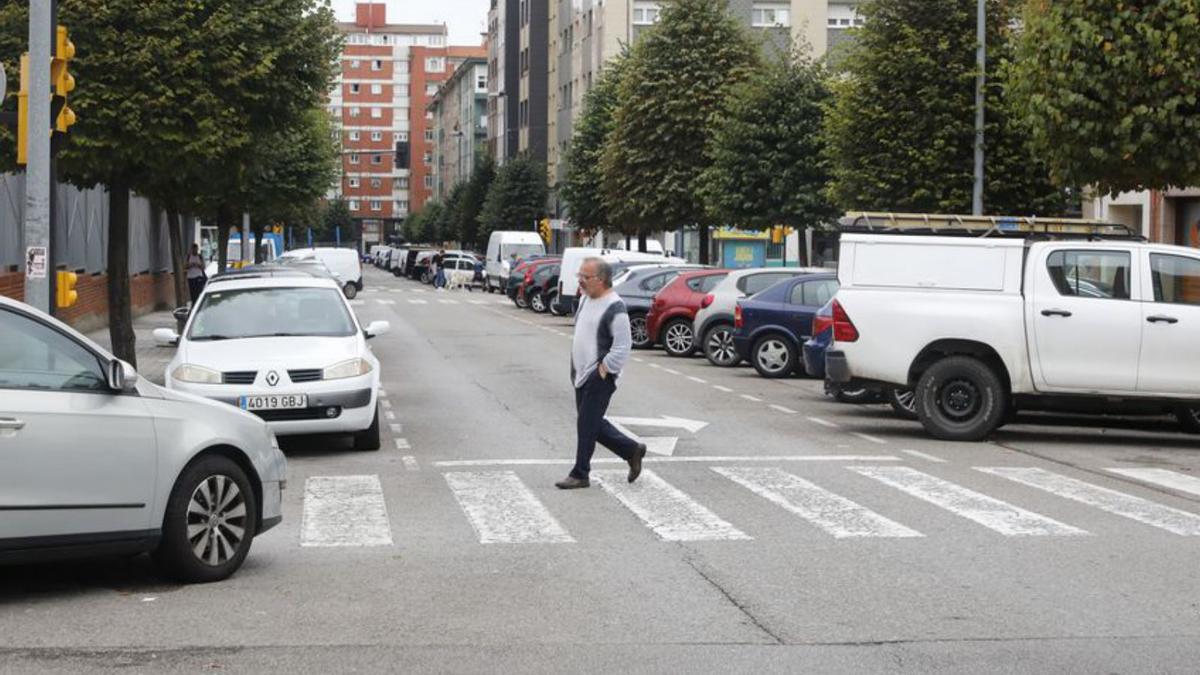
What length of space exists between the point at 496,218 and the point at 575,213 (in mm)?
27305

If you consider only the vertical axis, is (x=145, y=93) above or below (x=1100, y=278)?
above

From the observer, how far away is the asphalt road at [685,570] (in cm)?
720

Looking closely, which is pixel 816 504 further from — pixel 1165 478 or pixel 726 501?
pixel 1165 478

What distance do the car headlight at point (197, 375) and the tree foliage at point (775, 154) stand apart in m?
30.4

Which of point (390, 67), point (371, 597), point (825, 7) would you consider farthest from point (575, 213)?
point (390, 67)

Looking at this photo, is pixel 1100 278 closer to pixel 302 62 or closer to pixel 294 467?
pixel 294 467

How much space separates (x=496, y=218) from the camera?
93.1 m

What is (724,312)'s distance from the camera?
27.6 meters

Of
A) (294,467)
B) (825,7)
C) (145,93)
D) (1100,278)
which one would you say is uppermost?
(825,7)

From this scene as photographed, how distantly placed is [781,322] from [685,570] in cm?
1606

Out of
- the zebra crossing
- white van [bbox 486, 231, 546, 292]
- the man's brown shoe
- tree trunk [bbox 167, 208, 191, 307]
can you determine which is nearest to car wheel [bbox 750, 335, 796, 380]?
the zebra crossing

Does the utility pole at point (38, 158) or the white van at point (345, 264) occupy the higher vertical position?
the utility pole at point (38, 158)

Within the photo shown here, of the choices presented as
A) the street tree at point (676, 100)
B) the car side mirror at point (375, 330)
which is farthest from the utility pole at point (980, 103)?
the street tree at point (676, 100)

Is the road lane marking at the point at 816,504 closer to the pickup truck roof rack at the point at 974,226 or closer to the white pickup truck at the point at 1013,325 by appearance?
the white pickup truck at the point at 1013,325
